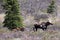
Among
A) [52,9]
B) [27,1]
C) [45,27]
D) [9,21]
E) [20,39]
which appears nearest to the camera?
[20,39]

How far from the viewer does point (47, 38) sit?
39.3ft

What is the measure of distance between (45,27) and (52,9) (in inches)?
984

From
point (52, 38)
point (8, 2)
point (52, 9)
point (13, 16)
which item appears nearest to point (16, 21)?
point (13, 16)

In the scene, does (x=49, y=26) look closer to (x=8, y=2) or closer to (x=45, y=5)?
(x=8, y=2)

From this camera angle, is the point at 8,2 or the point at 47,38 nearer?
the point at 47,38

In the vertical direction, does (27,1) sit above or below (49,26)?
below

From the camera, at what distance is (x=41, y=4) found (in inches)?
2303

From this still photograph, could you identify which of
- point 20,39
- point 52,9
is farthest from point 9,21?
point 52,9

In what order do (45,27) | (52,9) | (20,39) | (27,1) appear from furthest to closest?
(27,1) < (52,9) < (45,27) < (20,39)

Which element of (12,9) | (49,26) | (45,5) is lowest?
(45,5)

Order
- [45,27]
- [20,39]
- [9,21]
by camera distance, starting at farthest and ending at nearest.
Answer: [9,21]
[45,27]
[20,39]

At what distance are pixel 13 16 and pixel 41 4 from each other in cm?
3797

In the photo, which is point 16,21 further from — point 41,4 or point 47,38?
point 41,4

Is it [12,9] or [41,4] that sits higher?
[12,9]
